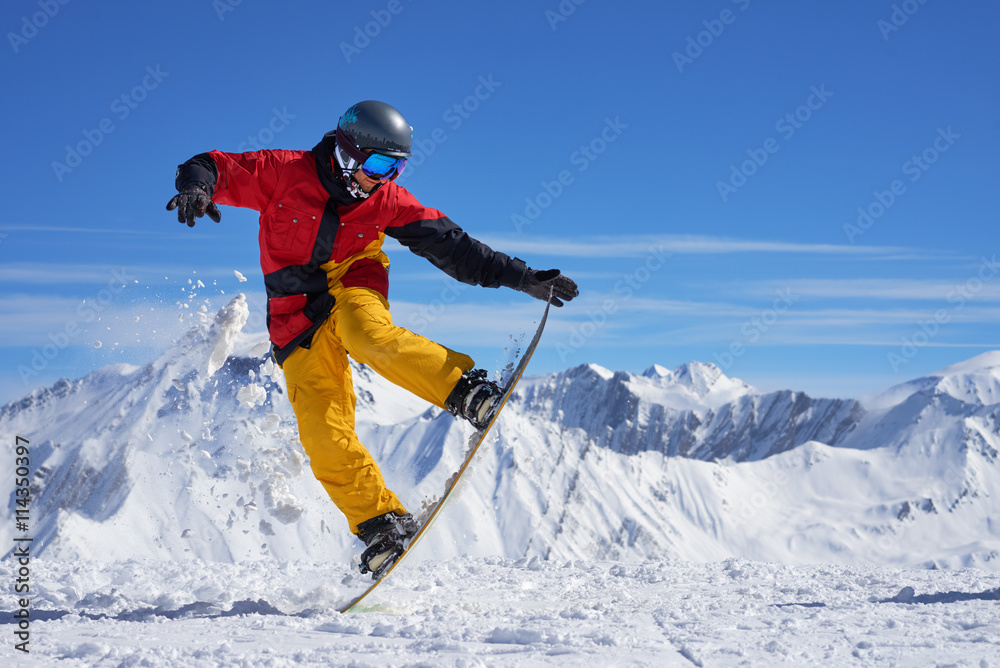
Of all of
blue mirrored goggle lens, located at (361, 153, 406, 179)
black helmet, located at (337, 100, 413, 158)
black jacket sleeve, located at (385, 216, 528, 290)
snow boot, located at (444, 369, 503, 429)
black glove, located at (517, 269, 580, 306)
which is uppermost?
black helmet, located at (337, 100, 413, 158)

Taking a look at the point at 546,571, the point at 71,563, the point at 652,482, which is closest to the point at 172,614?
the point at 71,563

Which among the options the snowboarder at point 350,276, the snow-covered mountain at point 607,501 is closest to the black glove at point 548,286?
the snowboarder at point 350,276

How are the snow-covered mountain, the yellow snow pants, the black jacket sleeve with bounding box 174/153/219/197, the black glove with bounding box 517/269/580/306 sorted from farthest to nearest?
the snow-covered mountain → the black glove with bounding box 517/269/580/306 → the yellow snow pants → the black jacket sleeve with bounding box 174/153/219/197

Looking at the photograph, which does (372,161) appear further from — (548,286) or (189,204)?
(548,286)

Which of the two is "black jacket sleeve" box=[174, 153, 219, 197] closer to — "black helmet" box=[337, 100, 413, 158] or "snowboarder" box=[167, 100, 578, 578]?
"snowboarder" box=[167, 100, 578, 578]

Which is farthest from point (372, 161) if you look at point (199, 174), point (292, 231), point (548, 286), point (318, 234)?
point (548, 286)

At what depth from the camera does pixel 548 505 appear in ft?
565

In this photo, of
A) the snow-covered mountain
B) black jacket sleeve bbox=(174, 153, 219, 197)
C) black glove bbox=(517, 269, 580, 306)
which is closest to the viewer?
black jacket sleeve bbox=(174, 153, 219, 197)

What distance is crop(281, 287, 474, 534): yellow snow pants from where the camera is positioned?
427 centimetres

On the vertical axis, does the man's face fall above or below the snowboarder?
above

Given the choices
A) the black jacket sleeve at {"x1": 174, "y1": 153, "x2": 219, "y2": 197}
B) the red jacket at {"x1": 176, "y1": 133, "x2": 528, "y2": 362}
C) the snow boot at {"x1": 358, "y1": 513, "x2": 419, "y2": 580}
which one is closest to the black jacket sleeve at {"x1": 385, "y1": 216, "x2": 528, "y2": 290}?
Answer: the red jacket at {"x1": 176, "y1": 133, "x2": 528, "y2": 362}

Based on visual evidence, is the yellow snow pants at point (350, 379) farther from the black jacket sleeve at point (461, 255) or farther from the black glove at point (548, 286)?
the black glove at point (548, 286)

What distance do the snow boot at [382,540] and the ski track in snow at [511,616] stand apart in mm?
283

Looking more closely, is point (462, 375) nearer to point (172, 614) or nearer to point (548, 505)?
point (172, 614)
